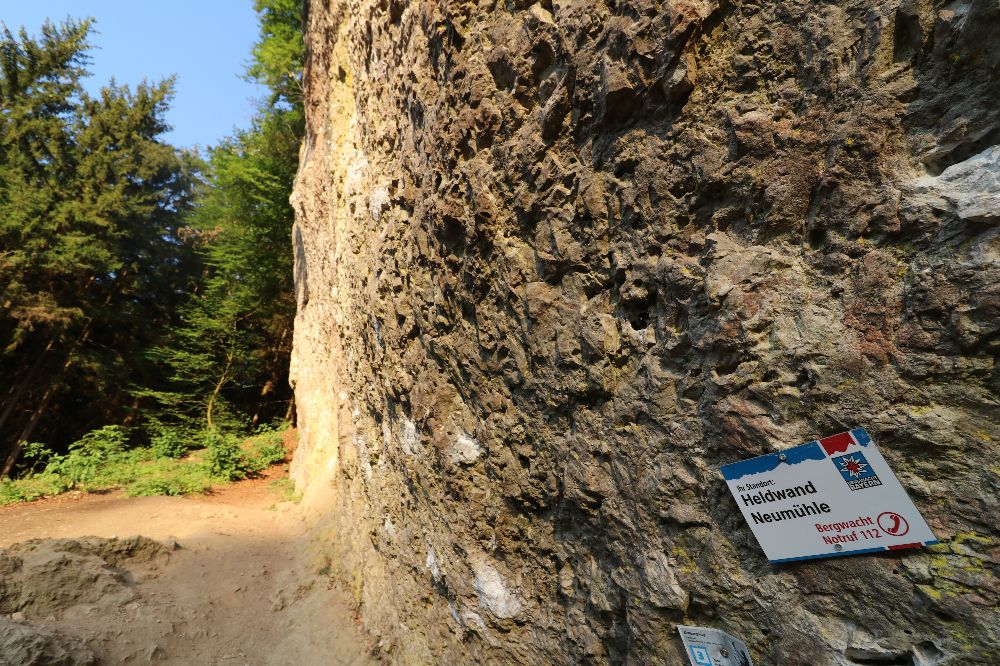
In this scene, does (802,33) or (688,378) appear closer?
(802,33)

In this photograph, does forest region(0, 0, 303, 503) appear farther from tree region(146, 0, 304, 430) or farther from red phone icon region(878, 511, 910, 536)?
red phone icon region(878, 511, 910, 536)

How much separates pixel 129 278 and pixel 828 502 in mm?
17956

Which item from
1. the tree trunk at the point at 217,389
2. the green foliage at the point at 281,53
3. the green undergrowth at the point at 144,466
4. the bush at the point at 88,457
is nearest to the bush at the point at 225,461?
the green undergrowth at the point at 144,466

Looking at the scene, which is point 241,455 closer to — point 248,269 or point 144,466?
point 144,466

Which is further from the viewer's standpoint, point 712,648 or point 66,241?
point 66,241

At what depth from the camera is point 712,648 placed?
5.92ft

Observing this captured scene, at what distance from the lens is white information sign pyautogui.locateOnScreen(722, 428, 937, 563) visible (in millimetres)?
1427

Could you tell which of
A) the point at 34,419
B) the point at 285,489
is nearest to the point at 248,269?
the point at 34,419

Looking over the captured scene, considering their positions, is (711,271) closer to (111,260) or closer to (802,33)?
(802,33)

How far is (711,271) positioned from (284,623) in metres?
5.81

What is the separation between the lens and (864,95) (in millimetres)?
1587

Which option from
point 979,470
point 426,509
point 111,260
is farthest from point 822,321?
point 111,260

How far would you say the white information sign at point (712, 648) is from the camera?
1.74 meters

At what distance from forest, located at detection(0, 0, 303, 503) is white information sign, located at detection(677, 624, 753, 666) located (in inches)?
426
